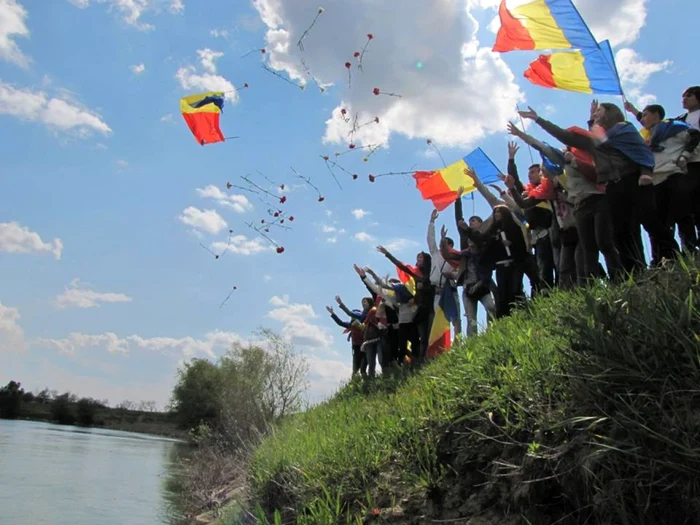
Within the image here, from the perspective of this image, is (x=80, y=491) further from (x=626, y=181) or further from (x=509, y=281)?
(x=626, y=181)

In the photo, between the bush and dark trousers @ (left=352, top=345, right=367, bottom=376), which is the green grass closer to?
dark trousers @ (left=352, top=345, right=367, bottom=376)

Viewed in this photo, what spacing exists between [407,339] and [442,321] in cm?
106

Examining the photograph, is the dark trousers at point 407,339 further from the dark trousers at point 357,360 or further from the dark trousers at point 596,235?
the dark trousers at point 596,235

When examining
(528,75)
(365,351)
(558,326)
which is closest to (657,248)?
(558,326)

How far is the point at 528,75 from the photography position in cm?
798

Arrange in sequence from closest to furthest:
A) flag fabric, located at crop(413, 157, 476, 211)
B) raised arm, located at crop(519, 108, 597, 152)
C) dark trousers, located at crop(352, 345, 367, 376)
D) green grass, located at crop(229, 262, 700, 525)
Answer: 1. green grass, located at crop(229, 262, 700, 525)
2. raised arm, located at crop(519, 108, 597, 152)
3. flag fabric, located at crop(413, 157, 476, 211)
4. dark trousers, located at crop(352, 345, 367, 376)

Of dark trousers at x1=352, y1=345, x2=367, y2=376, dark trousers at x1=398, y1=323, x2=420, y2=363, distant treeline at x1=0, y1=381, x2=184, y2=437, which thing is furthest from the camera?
distant treeline at x1=0, y1=381, x2=184, y2=437

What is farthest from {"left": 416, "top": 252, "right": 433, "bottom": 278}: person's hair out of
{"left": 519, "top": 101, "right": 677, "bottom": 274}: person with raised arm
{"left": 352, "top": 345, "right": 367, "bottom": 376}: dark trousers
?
{"left": 519, "top": 101, "right": 677, "bottom": 274}: person with raised arm

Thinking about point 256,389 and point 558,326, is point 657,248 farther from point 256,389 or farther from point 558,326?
point 256,389

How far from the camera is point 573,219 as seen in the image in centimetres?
596

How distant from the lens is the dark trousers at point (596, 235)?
4.89 m

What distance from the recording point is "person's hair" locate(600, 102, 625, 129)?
5125mm

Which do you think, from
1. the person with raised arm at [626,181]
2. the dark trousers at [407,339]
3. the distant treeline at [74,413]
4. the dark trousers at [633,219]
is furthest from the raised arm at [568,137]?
the distant treeline at [74,413]

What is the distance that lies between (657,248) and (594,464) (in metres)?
3.04
